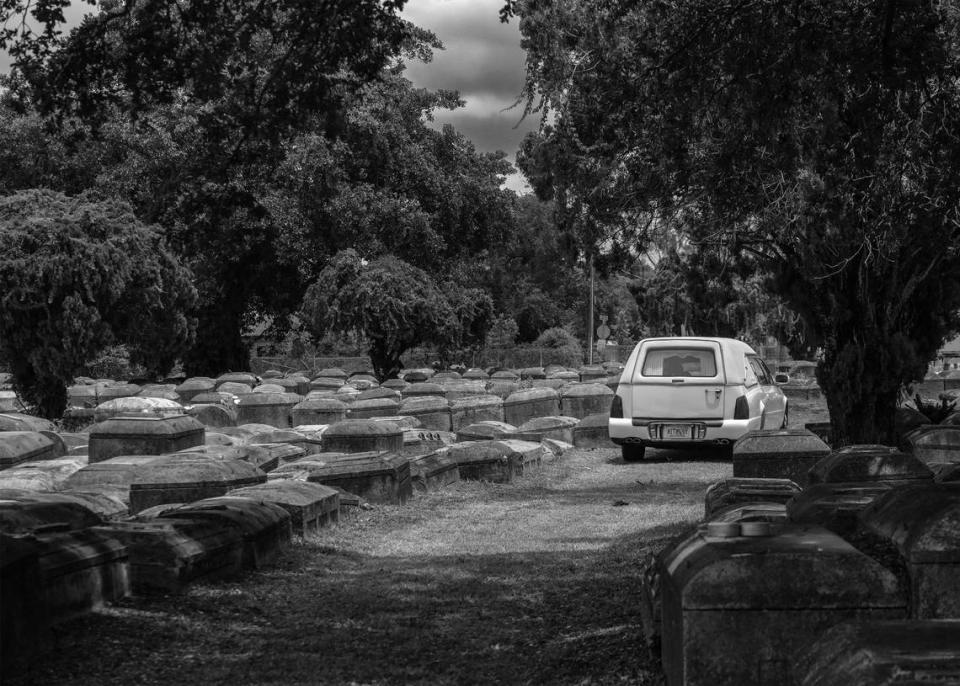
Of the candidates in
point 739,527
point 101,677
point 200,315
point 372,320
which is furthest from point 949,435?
point 200,315

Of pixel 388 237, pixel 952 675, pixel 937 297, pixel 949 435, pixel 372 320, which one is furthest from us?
pixel 388 237

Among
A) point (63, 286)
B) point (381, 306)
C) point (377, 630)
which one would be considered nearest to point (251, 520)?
point (377, 630)

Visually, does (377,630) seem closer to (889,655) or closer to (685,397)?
(889,655)

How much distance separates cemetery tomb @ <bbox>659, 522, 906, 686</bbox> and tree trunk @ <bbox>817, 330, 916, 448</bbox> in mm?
9837

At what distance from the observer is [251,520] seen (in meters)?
7.22

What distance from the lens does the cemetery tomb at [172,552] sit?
20.3ft

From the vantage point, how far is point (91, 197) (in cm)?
3312

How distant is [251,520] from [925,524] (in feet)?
15.7

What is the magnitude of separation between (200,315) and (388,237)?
7707 mm

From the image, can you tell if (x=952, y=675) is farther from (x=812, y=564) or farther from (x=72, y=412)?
(x=72, y=412)

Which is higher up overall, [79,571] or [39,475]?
[79,571]

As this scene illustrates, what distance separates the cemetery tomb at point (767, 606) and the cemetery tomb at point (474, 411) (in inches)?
667

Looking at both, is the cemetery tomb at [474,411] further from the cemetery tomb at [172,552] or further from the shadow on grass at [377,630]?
the cemetery tomb at [172,552]

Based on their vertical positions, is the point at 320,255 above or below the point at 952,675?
above
